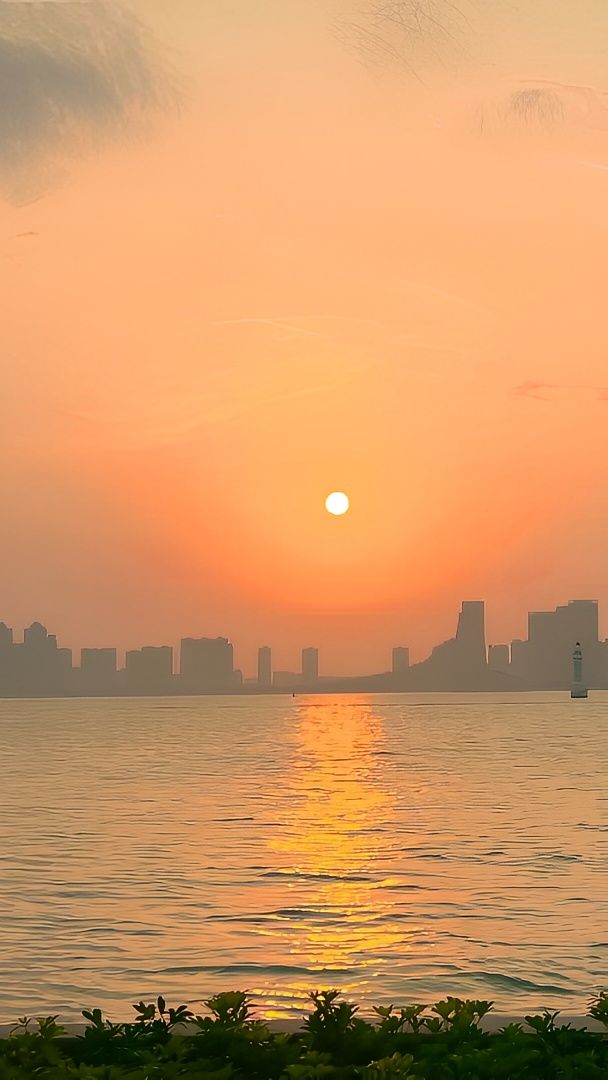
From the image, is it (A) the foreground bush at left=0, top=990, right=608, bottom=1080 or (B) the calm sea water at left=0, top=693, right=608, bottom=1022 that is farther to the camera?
(B) the calm sea water at left=0, top=693, right=608, bottom=1022

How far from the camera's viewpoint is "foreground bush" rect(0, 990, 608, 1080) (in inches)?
292

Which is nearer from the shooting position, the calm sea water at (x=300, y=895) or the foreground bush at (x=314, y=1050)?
the foreground bush at (x=314, y=1050)

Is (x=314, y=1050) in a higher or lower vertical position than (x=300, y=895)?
higher

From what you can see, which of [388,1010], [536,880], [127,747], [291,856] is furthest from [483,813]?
[127,747]

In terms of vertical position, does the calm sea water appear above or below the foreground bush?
below

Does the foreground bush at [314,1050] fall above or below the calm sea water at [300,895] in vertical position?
above

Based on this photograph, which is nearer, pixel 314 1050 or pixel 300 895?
pixel 314 1050

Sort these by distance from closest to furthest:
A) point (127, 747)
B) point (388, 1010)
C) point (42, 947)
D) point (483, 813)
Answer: point (388, 1010)
point (42, 947)
point (483, 813)
point (127, 747)

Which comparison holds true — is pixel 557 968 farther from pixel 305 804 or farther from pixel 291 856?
pixel 305 804

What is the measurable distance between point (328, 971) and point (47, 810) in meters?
33.1

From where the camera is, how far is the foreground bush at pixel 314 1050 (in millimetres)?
7422

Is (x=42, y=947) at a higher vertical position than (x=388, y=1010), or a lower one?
lower

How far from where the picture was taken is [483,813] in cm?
4581

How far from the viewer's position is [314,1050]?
8.03 meters
